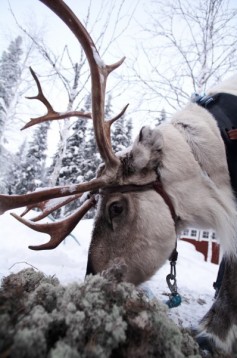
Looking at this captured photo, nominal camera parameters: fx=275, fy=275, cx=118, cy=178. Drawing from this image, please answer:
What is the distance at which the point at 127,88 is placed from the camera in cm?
936

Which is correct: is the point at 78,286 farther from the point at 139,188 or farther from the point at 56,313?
the point at 139,188

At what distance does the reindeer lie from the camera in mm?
2111

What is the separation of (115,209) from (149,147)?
22.3 inches

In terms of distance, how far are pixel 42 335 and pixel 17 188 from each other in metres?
32.2

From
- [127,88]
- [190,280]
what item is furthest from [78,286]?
[127,88]

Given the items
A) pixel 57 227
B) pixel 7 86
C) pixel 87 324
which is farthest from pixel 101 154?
pixel 7 86

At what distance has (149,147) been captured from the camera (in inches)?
87.4

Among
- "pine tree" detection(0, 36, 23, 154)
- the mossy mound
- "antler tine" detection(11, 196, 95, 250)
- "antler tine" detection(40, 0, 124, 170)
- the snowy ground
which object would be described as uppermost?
"pine tree" detection(0, 36, 23, 154)

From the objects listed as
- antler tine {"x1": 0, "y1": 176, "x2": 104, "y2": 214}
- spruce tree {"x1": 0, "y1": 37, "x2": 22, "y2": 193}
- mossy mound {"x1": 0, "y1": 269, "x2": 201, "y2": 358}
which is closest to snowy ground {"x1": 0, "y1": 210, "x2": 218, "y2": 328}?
antler tine {"x1": 0, "y1": 176, "x2": 104, "y2": 214}

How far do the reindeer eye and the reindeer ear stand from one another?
1.08 feet

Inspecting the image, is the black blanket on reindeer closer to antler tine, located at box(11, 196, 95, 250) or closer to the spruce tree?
antler tine, located at box(11, 196, 95, 250)

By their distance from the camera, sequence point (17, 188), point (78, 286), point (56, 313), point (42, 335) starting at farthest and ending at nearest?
1. point (17, 188)
2. point (78, 286)
3. point (56, 313)
4. point (42, 335)

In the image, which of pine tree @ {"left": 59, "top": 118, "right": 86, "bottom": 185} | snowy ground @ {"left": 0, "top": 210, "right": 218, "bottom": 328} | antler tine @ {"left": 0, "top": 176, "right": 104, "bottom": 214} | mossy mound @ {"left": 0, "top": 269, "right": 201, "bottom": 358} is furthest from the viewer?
pine tree @ {"left": 59, "top": 118, "right": 86, "bottom": 185}

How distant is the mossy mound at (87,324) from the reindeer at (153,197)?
0.93 m
